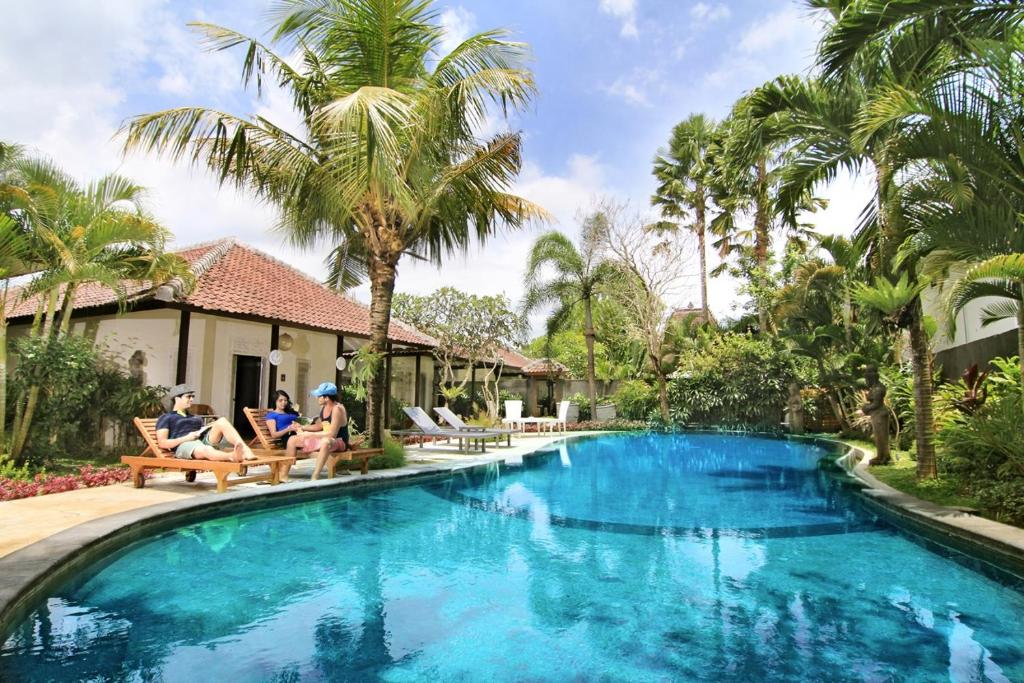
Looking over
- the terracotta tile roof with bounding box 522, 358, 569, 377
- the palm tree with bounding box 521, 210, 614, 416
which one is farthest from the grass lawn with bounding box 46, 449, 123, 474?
the terracotta tile roof with bounding box 522, 358, 569, 377

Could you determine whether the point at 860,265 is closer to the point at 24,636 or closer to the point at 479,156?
the point at 479,156

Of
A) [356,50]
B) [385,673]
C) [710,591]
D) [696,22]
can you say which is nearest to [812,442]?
[696,22]

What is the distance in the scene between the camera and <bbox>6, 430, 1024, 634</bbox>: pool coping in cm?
390

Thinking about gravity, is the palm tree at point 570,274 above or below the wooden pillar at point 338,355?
above

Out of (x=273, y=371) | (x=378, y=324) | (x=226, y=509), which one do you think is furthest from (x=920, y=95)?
(x=273, y=371)

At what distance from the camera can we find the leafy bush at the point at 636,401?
23609 mm

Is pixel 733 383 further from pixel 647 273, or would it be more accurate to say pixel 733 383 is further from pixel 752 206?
pixel 752 206

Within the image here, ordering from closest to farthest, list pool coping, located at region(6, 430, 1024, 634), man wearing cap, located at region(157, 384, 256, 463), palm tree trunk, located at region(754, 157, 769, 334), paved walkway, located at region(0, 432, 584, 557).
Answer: pool coping, located at region(6, 430, 1024, 634) < paved walkway, located at region(0, 432, 584, 557) < man wearing cap, located at region(157, 384, 256, 463) < palm tree trunk, located at region(754, 157, 769, 334)

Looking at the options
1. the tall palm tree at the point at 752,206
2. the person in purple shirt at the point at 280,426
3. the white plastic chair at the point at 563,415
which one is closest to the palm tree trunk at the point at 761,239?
the tall palm tree at the point at 752,206

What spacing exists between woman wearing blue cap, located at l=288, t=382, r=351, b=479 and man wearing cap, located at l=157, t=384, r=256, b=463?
81 cm

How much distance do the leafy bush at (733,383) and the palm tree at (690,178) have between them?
4995mm

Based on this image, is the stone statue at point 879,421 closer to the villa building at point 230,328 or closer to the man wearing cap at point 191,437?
the man wearing cap at point 191,437

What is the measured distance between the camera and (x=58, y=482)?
7.33 meters

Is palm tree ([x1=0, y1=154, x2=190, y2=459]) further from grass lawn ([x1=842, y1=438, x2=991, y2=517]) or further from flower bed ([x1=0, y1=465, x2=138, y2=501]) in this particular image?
grass lawn ([x1=842, y1=438, x2=991, y2=517])
